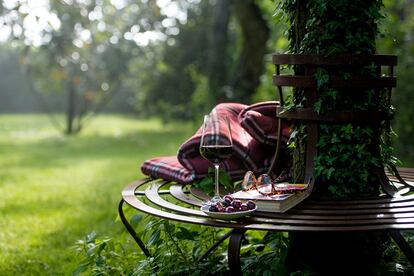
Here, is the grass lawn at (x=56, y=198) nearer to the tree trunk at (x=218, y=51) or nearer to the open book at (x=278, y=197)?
the open book at (x=278, y=197)

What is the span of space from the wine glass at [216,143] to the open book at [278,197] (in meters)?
0.12

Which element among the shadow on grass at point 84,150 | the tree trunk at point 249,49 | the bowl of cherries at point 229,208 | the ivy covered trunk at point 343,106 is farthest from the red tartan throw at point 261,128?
the shadow on grass at point 84,150

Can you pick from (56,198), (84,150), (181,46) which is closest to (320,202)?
(56,198)

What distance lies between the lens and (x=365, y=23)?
8.62 ft

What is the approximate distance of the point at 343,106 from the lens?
258 cm

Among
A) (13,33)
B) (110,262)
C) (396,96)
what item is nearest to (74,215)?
(13,33)

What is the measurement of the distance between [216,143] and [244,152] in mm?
459

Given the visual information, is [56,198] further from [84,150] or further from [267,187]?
[84,150]

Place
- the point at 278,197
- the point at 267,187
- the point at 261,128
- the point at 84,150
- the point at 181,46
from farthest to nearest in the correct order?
the point at 181,46
the point at 84,150
the point at 261,128
the point at 267,187
the point at 278,197

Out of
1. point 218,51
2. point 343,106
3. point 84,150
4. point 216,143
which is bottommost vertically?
point 84,150

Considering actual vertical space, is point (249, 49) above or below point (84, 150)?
above

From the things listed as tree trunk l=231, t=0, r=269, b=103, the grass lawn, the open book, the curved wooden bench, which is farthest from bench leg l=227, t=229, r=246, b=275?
tree trunk l=231, t=0, r=269, b=103

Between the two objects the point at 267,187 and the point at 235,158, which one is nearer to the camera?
the point at 267,187

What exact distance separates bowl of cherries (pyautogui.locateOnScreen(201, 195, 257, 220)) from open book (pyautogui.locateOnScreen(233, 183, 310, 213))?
0.05m
